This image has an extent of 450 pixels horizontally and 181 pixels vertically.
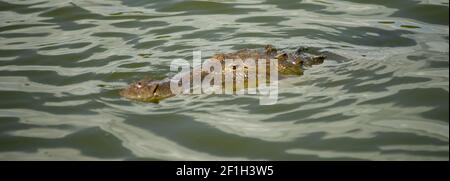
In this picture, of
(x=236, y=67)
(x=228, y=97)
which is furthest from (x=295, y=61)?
(x=228, y=97)

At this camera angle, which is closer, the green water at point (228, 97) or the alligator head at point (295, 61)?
Answer: the green water at point (228, 97)

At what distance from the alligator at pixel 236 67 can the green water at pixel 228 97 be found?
0.37 ft

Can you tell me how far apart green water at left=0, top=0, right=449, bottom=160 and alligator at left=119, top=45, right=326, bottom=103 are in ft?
0.37

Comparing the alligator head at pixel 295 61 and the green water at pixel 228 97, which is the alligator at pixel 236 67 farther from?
the green water at pixel 228 97

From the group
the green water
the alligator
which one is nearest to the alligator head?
the alligator

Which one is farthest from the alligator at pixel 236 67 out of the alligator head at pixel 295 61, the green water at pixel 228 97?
the green water at pixel 228 97

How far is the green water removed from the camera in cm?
470

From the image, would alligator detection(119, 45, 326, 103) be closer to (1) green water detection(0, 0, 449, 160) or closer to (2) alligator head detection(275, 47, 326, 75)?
(2) alligator head detection(275, 47, 326, 75)

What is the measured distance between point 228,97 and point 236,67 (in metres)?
0.55

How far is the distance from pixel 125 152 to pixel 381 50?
4.22 m

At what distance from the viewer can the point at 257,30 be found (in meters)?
8.48

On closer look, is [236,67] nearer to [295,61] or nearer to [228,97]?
[228,97]

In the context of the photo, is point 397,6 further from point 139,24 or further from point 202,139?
point 202,139

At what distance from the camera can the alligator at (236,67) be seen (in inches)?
218
